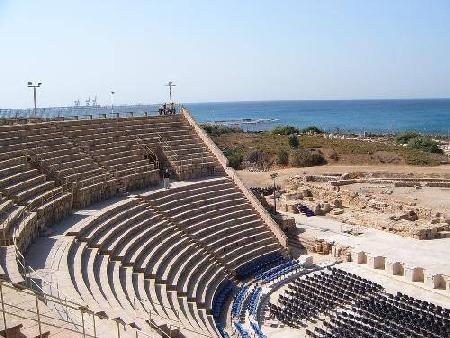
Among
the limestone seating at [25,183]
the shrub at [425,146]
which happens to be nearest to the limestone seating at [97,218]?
the limestone seating at [25,183]

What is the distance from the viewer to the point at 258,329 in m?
20.2

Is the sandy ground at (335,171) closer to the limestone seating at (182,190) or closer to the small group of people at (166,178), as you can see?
the limestone seating at (182,190)

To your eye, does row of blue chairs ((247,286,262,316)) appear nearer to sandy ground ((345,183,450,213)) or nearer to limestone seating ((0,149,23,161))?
limestone seating ((0,149,23,161))

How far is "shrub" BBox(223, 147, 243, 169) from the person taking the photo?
5469cm

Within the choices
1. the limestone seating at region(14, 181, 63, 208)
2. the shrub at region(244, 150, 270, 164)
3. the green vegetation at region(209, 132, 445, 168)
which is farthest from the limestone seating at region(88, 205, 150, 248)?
the shrub at region(244, 150, 270, 164)

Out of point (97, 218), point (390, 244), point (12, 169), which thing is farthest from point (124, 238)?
point (390, 244)

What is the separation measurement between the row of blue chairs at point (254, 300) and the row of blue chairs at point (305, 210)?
12.0 metres

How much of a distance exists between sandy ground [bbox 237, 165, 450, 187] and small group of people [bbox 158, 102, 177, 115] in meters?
10.4

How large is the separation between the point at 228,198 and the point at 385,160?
3031 centimetres

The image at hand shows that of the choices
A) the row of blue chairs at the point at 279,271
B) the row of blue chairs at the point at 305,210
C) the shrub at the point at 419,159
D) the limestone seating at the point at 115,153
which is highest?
the limestone seating at the point at 115,153

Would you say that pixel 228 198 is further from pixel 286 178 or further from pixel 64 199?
pixel 286 178

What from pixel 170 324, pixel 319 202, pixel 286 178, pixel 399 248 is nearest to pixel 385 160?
pixel 286 178

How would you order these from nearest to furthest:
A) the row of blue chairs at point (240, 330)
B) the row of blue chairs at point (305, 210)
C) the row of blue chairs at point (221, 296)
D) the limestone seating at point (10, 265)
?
the limestone seating at point (10, 265)
the row of blue chairs at point (240, 330)
the row of blue chairs at point (221, 296)
the row of blue chairs at point (305, 210)

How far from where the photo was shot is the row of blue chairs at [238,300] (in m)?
21.9
